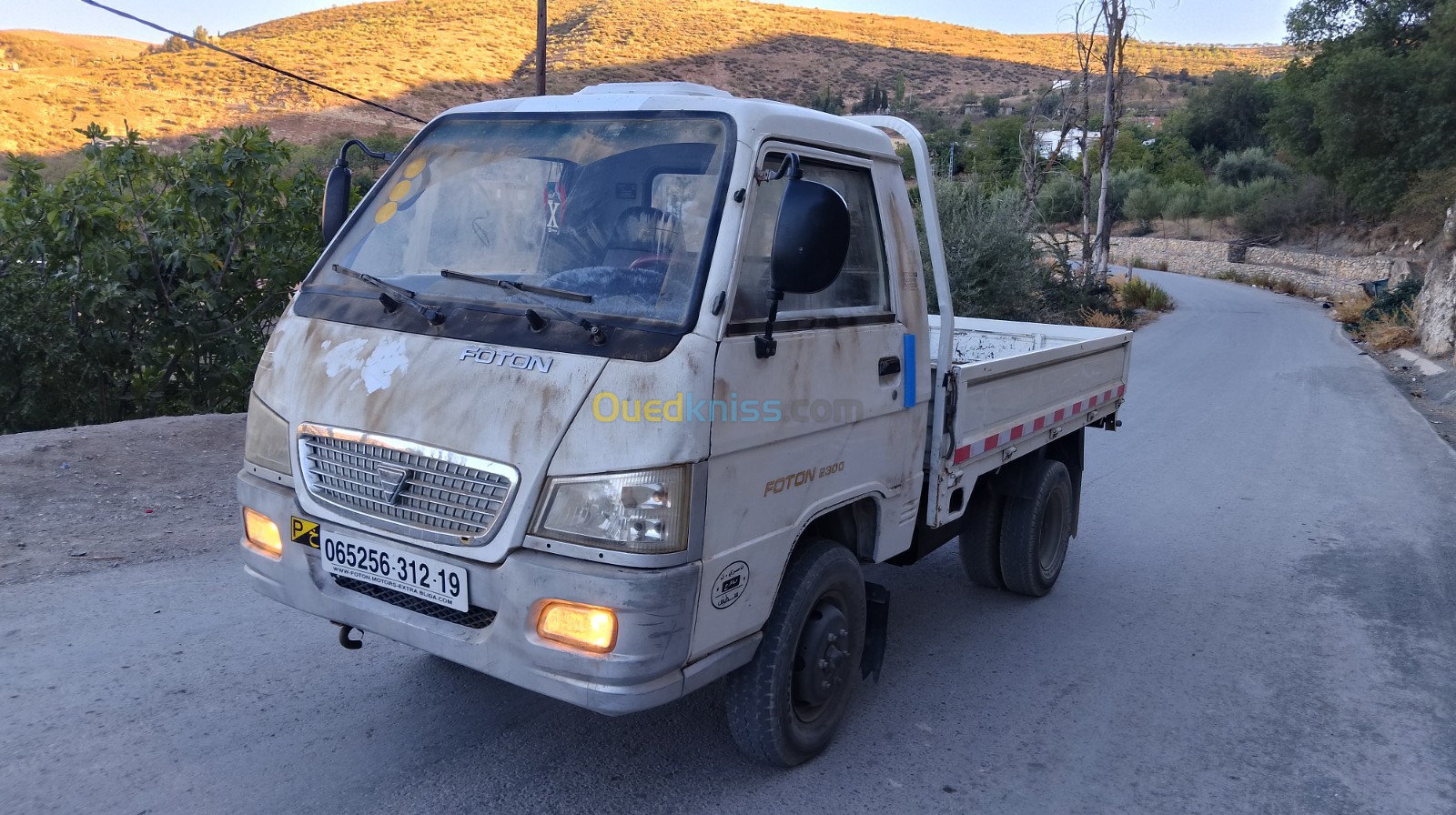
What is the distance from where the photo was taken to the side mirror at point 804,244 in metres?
2.95

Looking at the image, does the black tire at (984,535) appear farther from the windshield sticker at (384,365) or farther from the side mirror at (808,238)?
the windshield sticker at (384,365)

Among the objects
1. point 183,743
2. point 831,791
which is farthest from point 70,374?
point 831,791

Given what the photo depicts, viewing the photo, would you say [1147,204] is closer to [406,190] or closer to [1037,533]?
[1037,533]

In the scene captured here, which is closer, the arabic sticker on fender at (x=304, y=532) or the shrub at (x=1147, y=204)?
the arabic sticker on fender at (x=304, y=532)

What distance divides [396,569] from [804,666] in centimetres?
140

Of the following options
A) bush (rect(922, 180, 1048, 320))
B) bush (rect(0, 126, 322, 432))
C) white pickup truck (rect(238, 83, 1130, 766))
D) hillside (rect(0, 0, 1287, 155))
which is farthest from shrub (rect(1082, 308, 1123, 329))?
white pickup truck (rect(238, 83, 1130, 766))

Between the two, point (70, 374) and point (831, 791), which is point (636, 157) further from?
point (70, 374)

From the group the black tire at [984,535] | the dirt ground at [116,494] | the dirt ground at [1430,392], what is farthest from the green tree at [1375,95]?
the dirt ground at [116,494]

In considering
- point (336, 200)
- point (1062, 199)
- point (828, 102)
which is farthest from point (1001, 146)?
point (336, 200)

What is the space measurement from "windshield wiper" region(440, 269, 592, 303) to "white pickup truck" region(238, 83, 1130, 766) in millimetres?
16

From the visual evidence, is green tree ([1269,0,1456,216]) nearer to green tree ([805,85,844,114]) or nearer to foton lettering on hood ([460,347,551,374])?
green tree ([805,85,844,114])

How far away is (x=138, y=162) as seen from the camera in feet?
28.5

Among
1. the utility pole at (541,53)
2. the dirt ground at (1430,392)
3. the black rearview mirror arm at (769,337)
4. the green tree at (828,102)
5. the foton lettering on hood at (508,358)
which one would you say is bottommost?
the dirt ground at (1430,392)

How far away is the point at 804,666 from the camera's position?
11.5 feet
